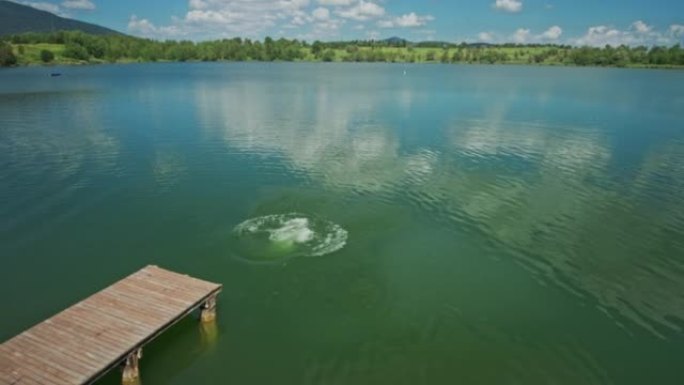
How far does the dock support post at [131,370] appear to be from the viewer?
14717 mm

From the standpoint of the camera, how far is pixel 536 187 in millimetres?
34812

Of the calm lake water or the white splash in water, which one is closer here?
the calm lake water

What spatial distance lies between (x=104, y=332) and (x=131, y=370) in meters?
1.60

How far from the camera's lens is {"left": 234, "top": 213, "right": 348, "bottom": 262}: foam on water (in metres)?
23.8

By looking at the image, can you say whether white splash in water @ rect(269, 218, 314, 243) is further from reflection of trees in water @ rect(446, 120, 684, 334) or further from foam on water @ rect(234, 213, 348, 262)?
reflection of trees in water @ rect(446, 120, 684, 334)

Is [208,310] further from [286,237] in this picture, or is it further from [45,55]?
[45,55]

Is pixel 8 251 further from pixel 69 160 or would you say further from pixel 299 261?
pixel 69 160

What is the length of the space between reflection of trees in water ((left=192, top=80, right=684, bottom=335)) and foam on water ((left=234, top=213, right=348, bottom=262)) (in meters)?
7.12

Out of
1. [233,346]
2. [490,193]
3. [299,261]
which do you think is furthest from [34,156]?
[490,193]

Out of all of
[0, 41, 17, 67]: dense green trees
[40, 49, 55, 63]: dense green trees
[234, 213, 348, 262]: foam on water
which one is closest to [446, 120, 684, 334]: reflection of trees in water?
[234, 213, 348, 262]: foam on water

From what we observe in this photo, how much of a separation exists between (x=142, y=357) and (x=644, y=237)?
2809 cm

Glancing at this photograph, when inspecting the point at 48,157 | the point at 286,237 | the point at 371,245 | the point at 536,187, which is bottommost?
the point at 371,245

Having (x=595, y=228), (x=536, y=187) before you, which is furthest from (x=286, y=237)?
(x=536, y=187)

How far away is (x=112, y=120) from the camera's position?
58.7 m
